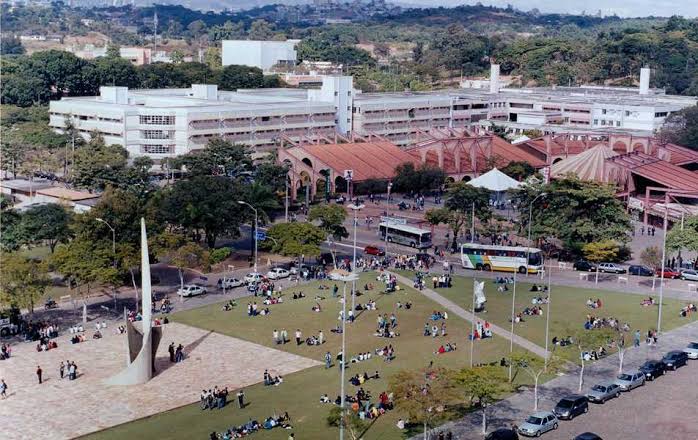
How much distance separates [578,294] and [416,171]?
120 ft

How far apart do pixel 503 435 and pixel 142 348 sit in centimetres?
1710

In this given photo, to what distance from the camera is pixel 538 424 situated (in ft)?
127

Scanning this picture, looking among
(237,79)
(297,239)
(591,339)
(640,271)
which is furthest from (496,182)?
(237,79)

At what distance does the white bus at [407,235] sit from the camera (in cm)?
7462

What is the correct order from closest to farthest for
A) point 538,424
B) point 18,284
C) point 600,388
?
point 538,424 < point 600,388 < point 18,284

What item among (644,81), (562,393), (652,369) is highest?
(644,81)

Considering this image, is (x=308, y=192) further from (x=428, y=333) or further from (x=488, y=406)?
Answer: (x=488, y=406)

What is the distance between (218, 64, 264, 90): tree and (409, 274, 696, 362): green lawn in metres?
92.7

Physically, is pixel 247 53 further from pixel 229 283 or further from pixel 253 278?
pixel 229 283

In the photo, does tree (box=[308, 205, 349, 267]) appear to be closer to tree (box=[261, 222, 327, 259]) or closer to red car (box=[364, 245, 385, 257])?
red car (box=[364, 245, 385, 257])

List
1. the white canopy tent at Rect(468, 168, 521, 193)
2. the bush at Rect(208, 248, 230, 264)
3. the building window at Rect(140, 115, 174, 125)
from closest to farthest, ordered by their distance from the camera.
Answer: the bush at Rect(208, 248, 230, 264)
the white canopy tent at Rect(468, 168, 521, 193)
the building window at Rect(140, 115, 174, 125)

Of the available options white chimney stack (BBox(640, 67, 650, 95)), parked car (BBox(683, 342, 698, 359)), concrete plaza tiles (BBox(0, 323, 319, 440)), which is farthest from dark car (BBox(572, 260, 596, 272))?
white chimney stack (BBox(640, 67, 650, 95))

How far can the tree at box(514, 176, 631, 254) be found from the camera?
6944cm

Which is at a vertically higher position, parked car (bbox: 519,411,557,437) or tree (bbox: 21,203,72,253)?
tree (bbox: 21,203,72,253)
